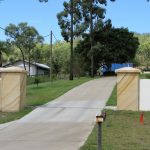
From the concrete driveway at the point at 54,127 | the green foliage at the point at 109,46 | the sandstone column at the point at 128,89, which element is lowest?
the concrete driveway at the point at 54,127

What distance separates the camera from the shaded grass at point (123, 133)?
38.5 feet

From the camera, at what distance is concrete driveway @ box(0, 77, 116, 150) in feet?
40.8

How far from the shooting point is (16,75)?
20.1 m

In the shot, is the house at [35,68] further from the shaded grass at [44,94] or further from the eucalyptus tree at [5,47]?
the shaded grass at [44,94]

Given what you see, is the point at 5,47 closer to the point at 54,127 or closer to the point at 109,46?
the point at 109,46

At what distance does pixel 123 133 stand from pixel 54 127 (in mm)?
2563

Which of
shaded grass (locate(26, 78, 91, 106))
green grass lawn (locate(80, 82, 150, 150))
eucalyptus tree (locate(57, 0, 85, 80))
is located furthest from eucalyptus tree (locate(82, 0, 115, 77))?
green grass lawn (locate(80, 82, 150, 150))

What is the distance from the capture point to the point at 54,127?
50.7 ft

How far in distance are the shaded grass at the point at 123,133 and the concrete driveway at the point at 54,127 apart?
49 centimetres

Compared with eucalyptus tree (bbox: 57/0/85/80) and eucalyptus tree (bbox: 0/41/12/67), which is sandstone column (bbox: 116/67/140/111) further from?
eucalyptus tree (bbox: 0/41/12/67)

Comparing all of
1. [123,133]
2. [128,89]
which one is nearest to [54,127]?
[123,133]

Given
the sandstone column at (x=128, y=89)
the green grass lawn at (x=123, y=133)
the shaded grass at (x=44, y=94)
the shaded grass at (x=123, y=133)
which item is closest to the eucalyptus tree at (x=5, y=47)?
the shaded grass at (x=44, y=94)

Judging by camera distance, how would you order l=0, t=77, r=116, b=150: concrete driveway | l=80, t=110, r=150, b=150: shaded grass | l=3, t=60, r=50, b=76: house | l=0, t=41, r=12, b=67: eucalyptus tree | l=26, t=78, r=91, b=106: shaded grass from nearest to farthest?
l=80, t=110, r=150, b=150: shaded grass, l=0, t=77, r=116, b=150: concrete driveway, l=26, t=78, r=91, b=106: shaded grass, l=0, t=41, r=12, b=67: eucalyptus tree, l=3, t=60, r=50, b=76: house

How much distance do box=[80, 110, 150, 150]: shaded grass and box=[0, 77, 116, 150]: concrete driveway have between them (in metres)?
0.49
